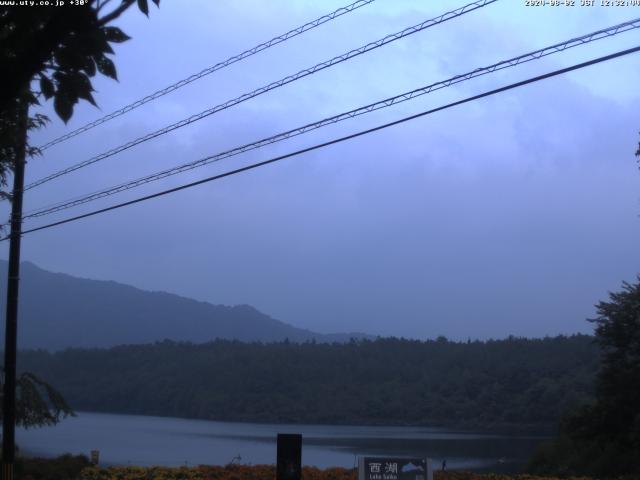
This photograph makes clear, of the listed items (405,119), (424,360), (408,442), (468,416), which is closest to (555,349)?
(468,416)

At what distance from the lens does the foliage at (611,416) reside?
2553 cm

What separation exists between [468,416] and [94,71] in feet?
173

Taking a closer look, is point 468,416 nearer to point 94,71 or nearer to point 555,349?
point 555,349

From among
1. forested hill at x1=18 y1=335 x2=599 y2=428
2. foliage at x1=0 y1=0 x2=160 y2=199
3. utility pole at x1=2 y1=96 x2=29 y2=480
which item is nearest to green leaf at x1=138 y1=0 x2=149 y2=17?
foliage at x1=0 y1=0 x2=160 y2=199

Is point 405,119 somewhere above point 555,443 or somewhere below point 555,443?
above

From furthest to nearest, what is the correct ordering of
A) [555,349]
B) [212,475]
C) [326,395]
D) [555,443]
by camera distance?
1. [326,395]
2. [555,349]
3. [555,443]
4. [212,475]

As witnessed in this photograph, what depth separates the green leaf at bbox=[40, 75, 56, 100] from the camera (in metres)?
4.91

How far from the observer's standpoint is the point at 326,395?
73.4m

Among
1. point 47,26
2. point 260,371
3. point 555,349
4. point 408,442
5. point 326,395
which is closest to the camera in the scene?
point 47,26

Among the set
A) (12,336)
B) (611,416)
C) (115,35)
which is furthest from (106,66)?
(611,416)

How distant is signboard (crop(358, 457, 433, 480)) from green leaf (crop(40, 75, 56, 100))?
326 inches

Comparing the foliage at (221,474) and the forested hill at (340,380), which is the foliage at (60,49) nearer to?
the foliage at (221,474)

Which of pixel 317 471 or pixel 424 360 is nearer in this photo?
pixel 317 471

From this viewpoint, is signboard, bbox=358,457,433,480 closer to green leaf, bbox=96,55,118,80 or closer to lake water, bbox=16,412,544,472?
green leaf, bbox=96,55,118,80
